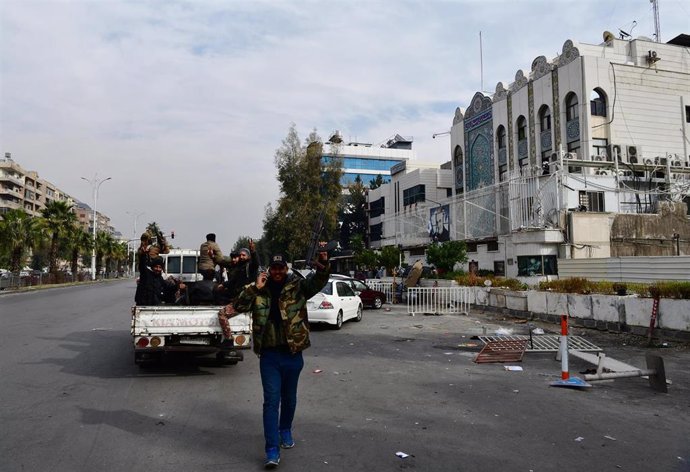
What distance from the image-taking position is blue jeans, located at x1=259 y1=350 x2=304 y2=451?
4.22 m

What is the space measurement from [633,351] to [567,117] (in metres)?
23.4

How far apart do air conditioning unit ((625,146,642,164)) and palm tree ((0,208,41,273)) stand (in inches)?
1710

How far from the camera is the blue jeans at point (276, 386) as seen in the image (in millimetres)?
4223

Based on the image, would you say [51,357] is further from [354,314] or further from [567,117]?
[567,117]

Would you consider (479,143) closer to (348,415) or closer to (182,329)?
(182,329)

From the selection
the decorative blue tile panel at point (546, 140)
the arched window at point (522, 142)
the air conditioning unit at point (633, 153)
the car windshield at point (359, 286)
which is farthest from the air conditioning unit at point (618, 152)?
the car windshield at point (359, 286)

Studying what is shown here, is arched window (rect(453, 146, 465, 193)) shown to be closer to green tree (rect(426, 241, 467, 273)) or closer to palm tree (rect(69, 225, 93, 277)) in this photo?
green tree (rect(426, 241, 467, 273))

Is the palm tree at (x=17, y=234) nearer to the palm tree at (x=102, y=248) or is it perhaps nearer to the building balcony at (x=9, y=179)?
the palm tree at (x=102, y=248)

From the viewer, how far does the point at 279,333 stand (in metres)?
4.42

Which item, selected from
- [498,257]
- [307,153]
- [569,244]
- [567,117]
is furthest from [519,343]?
[307,153]

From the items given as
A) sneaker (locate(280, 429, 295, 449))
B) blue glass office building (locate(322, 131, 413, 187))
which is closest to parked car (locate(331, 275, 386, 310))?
sneaker (locate(280, 429, 295, 449))

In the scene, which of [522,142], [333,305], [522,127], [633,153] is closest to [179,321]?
[333,305]

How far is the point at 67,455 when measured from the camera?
446 centimetres

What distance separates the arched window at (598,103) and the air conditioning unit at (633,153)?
2781mm
